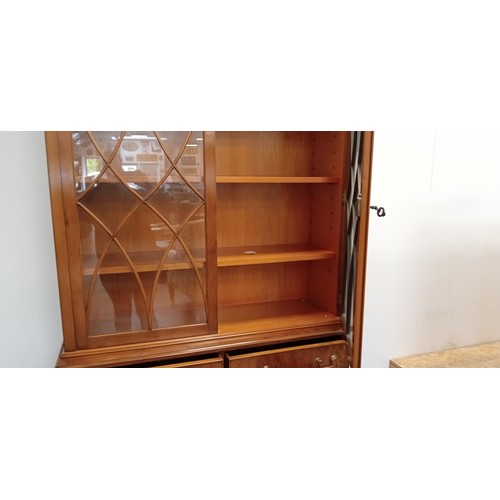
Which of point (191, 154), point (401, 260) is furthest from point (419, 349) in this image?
point (191, 154)

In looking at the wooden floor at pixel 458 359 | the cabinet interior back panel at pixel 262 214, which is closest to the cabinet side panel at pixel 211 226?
the cabinet interior back panel at pixel 262 214

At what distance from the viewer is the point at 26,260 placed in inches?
47.9

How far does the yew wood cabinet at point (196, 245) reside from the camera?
41.0 inches

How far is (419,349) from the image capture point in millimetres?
1791

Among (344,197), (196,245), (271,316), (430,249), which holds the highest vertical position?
(344,197)

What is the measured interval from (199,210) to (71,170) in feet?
1.26

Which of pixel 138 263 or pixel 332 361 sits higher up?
pixel 138 263

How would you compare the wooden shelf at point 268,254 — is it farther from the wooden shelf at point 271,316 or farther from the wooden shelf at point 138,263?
the wooden shelf at point 271,316

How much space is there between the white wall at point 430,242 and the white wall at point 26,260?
1.32 m

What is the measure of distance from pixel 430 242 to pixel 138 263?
1352 millimetres

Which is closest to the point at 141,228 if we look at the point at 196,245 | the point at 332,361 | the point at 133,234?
the point at 133,234

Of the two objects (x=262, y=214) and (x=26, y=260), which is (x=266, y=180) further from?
(x=26, y=260)

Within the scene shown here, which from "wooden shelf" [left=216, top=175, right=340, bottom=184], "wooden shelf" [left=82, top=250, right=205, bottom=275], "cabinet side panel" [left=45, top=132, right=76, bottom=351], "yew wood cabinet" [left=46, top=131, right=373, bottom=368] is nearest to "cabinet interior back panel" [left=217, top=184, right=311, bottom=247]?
"yew wood cabinet" [left=46, top=131, right=373, bottom=368]
